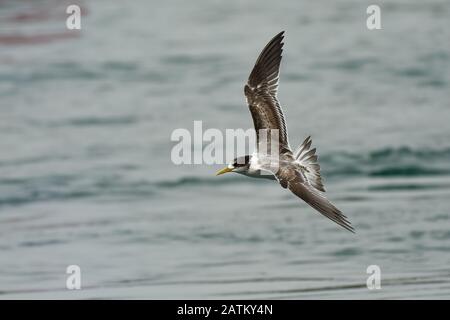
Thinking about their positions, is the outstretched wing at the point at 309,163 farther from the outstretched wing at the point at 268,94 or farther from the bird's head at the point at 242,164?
the bird's head at the point at 242,164

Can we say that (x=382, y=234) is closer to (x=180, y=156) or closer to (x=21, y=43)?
(x=180, y=156)

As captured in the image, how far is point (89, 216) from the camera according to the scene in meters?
16.0

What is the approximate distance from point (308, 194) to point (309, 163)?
0.97 m

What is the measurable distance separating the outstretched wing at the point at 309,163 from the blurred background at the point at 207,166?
1.36 m

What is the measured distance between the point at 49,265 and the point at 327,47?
13025mm

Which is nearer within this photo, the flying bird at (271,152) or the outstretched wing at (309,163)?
the flying bird at (271,152)

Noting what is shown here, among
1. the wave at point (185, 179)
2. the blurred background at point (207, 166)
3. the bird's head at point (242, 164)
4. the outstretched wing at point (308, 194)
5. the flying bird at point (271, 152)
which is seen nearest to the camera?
the outstretched wing at point (308, 194)

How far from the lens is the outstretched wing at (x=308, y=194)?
9.76 m

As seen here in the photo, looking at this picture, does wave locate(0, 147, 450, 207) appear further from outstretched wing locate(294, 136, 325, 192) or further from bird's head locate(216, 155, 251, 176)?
bird's head locate(216, 155, 251, 176)

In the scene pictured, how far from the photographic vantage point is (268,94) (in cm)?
1181

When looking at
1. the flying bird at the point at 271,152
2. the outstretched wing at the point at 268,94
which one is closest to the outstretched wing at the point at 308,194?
the flying bird at the point at 271,152

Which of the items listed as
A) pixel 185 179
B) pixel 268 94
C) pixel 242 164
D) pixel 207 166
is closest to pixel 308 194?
pixel 242 164
